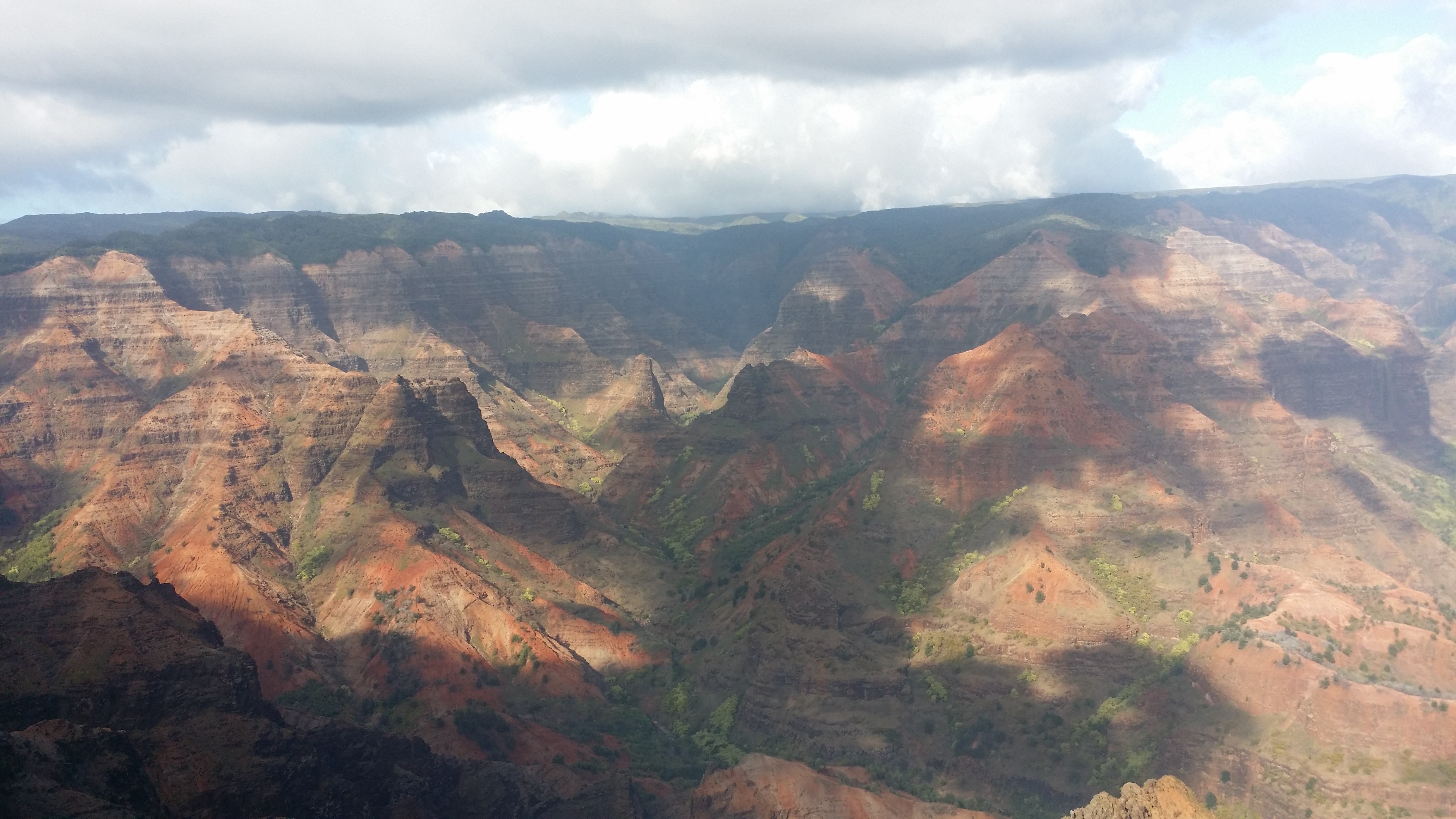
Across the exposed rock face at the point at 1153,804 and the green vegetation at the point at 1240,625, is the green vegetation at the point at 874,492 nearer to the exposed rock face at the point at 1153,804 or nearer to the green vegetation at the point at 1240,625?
the green vegetation at the point at 1240,625

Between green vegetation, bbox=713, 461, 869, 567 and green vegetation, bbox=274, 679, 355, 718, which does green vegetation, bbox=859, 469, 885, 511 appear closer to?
green vegetation, bbox=713, 461, 869, 567

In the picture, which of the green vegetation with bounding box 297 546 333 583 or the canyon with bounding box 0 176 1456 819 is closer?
the canyon with bounding box 0 176 1456 819

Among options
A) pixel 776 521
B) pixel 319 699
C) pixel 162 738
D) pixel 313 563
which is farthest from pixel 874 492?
pixel 162 738

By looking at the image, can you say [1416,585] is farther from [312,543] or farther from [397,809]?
[312,543]

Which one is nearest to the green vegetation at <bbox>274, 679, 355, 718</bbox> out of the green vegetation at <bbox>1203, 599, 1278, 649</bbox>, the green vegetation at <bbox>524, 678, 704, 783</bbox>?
the green vegetation at <bbox>524, 678, 704, 783</bbox>

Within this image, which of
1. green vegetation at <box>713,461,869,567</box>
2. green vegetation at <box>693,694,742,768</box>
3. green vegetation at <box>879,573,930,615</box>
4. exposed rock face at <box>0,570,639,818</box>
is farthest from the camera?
green vegetation at <box>713,461,869,567</box>

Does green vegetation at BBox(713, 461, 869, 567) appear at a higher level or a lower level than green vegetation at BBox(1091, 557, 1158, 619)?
lower

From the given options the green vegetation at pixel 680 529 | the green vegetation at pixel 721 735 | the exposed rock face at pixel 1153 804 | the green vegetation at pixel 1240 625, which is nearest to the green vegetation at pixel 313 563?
the green vegetation at pixel 680 529
